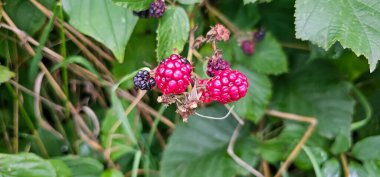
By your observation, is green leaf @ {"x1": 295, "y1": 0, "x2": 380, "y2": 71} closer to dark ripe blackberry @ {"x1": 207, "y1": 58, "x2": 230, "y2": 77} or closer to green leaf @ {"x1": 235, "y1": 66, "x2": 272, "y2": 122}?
dark ripe blackberry @ {"x1": 207, "y1": 58, "x2": 230, "y2": 77}

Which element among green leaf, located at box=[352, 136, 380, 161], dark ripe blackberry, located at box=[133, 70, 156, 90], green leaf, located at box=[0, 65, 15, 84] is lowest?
green leaf, located at box=[352, 136, 380, 161]

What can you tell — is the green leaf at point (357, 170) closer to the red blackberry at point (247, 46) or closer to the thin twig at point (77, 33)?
the red blackberry at point (247, 46)

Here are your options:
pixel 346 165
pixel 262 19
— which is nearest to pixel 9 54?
pixel 262 19

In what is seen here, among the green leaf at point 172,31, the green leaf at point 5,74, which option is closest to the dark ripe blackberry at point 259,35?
the green leaf at point 172,31

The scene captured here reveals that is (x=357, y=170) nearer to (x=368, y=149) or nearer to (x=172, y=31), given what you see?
(x=368, y=149)

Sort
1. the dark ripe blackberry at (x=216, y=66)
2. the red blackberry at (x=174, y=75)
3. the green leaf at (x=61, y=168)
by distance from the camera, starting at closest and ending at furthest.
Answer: the red blackberry at (x=174, y=75), the dark ripe blackberry at (x=216, y=66), the green leaf at (x=61, y=168)

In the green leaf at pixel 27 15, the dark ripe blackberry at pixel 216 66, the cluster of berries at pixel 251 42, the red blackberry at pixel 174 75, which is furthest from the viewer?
the cluster of berries at pixel 251 42

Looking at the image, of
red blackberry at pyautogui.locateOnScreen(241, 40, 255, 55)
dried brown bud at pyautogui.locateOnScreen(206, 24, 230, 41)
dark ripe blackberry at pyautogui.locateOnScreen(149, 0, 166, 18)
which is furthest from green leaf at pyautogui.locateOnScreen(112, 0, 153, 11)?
red blackberry at pyautogui.locateOnScreen(241, 40, 255, 55)

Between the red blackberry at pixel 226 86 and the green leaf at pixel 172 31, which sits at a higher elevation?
the green leaf at pixel 172 31
